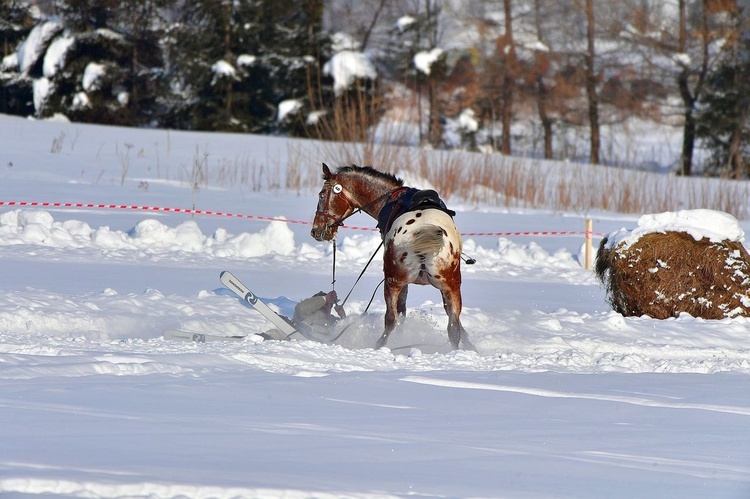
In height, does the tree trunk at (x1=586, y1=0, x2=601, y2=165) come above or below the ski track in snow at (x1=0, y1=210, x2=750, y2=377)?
above

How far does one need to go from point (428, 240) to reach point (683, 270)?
3.33 m

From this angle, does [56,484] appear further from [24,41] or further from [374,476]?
[24,41]

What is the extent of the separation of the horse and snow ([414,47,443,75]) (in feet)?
92.0

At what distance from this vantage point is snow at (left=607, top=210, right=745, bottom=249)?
9.58 meters

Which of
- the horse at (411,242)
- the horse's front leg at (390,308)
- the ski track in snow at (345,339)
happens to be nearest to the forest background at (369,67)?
the ski track in snow at (345,339)

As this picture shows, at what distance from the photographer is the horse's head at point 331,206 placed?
801cm

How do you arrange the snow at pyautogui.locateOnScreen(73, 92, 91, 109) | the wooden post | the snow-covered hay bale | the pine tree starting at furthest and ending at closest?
the snow at pyautogui.locateOnScreen(73, 92, 91, 109), the pine tree, the wooden post, the snow-covered hay bale

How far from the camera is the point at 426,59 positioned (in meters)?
35.5

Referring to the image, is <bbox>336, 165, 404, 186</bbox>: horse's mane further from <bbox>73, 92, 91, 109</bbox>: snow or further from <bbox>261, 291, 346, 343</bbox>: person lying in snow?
<bbox>73, 92, 91, 109</bbox>: snow

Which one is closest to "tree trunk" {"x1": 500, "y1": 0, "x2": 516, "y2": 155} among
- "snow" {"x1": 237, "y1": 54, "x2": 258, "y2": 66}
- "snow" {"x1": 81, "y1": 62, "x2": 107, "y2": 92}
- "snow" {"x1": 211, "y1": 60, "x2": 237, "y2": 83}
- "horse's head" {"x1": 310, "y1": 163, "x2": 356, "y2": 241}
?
"snow" {"x1": 237, "y1": 54, "x2": 258, "y2": 66}

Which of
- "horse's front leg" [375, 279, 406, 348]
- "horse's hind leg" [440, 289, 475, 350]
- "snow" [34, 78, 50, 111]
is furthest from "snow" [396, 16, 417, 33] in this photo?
"horse's hind leg" [440, 289, 475, 350]

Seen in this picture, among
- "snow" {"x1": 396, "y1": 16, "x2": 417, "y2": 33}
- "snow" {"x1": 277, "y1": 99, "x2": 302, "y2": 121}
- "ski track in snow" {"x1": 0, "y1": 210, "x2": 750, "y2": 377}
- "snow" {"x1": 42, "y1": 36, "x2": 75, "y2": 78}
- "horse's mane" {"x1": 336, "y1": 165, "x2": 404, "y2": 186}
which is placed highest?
"snow" {"x1": 396, "y1": 16, "x2": 417, "y2": 33}

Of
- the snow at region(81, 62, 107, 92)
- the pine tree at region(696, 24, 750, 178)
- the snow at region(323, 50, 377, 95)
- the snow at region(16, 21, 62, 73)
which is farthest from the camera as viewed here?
the snow at region(16, 21, 62, 73)

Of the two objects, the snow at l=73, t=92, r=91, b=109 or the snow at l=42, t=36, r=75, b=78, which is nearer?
the snow at l=42, t=36, r=75, b=78
